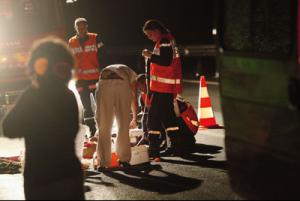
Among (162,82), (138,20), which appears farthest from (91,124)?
(138,20)

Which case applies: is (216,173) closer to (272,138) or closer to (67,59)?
(272,138)

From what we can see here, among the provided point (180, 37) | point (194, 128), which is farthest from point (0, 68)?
point (180, 37)

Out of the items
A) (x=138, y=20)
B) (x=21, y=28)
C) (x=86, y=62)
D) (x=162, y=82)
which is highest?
(x=21, y=28)

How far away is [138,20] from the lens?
46281mm

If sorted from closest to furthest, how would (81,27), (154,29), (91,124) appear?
(154,29) → (91,124) → (81,27)

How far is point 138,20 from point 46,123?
4238 cm

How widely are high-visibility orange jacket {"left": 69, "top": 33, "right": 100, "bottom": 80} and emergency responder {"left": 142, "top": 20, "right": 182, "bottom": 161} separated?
1971 millimetres

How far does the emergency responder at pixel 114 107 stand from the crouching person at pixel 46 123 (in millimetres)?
3034

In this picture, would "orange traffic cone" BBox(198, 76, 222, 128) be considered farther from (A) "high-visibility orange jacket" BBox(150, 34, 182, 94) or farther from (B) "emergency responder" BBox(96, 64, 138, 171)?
(B) "emergency responder" BBox(96, 64, 138, 171)

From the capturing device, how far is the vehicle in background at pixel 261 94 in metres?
4.56

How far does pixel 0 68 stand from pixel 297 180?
443 inches

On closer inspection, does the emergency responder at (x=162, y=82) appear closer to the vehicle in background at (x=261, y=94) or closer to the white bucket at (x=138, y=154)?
the white bucket at (x=138, y=154)

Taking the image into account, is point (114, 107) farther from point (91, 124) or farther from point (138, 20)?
point (138, 20)

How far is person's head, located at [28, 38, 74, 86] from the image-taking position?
4.32 metres
